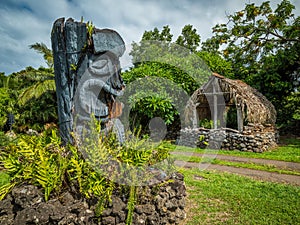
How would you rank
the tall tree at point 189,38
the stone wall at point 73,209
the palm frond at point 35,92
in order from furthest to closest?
the tall tree at point 189,38 < the palm frond at point 35,92 < the stone wall at point 73,209

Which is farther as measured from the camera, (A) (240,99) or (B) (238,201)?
(A) (240,99)

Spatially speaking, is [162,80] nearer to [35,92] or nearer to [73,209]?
[35,92]

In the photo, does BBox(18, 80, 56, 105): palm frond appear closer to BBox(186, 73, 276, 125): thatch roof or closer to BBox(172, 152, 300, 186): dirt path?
BBox(186, 73, 276, 125): thatch roof

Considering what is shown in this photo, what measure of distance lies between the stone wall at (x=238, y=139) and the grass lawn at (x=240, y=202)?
12.6 feet

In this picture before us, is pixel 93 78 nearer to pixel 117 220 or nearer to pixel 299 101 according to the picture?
pixel 117 220

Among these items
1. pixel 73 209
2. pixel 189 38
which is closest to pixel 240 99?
pixel 73 209

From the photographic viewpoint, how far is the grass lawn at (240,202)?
10.2 feet

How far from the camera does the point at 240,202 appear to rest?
12.0 ft

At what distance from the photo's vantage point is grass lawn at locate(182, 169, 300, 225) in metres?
3.10

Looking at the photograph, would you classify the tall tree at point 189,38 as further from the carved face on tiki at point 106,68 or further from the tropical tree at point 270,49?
the carved face on tiki at point 106,68

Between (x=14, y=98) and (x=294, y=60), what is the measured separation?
719 inches

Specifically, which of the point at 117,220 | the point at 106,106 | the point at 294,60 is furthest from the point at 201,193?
the point at 294,60

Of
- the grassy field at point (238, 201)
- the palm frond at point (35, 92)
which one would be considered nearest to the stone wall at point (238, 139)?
the grassy field at point (238, 201)

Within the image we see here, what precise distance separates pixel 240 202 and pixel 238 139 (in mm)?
5971
